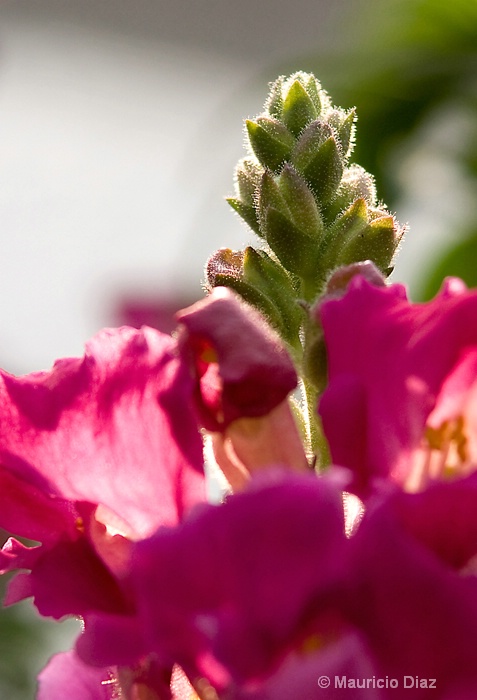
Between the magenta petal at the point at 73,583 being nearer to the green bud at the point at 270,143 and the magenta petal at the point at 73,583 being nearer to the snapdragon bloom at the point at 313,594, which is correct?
the snapdragon bloom at the point at 313,594

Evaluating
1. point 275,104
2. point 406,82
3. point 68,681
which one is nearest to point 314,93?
point 275,104

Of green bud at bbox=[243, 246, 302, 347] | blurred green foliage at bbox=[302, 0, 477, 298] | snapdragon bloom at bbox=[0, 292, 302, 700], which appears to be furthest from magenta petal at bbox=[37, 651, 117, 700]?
blurred green foliage at bbox=[302, 0, 477, 298]

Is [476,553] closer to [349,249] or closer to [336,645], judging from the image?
[336,645]

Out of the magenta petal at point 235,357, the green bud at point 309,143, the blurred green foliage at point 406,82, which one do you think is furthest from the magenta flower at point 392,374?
the blurred green foliage at point 406,82

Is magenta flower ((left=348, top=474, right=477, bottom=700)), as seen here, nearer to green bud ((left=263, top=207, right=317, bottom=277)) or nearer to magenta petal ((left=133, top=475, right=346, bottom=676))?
magenta petal ((left=133, top=475, right=346, bottom=676))

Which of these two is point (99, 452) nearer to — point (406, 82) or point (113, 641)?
point (113, 641)

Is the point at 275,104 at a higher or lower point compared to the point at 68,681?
higher

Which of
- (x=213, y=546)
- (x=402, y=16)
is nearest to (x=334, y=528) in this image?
(x=213, y=546)
